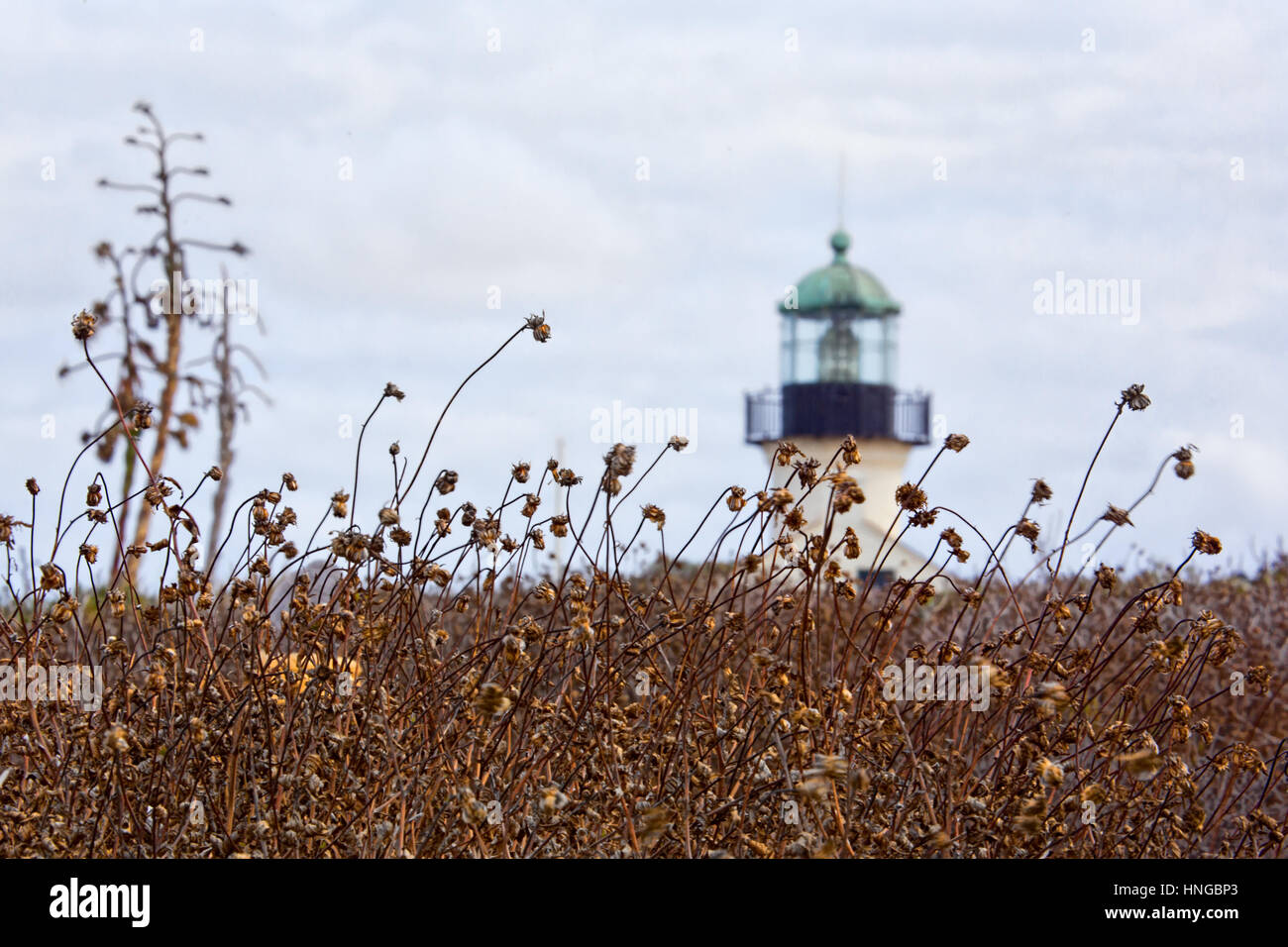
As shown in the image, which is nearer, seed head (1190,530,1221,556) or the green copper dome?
seed head (1190,530,1221,556)

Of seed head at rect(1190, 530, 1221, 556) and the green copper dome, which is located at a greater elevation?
the green copper dome

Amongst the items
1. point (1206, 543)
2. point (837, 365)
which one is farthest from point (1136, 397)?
point (837, 365)

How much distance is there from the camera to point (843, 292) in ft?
85.8

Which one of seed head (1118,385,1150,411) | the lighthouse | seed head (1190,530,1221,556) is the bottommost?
seed head (1190,530,1221,556)

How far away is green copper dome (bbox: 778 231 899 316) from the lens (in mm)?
26062

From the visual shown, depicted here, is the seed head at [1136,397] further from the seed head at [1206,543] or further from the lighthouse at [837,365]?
the lighthouse at [837,365]

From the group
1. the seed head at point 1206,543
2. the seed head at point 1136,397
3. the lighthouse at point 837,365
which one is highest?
the lighthouse at point 837,365

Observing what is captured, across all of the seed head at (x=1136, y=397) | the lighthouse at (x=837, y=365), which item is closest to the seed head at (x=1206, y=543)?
the seed head at (x=1136, y=397)

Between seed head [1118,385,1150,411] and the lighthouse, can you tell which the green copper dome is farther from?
seed head [1118,385,1150,411]

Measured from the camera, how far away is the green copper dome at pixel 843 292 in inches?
1026

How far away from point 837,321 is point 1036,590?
1677cm

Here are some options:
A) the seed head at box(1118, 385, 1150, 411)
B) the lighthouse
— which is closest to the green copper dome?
the lighthouse

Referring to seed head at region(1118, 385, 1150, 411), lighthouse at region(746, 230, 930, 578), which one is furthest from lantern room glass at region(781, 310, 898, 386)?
seed head at region(1118, 385, 1150, 411)
